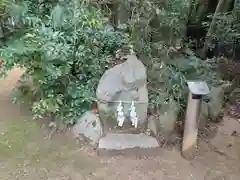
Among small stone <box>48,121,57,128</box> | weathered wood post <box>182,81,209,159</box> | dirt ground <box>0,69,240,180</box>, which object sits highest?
weathered wood post <box>182,81,209,159</box>

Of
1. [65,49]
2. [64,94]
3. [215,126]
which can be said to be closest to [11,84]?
[64,94]

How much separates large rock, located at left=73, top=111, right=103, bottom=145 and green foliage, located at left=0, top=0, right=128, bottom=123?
71 mm

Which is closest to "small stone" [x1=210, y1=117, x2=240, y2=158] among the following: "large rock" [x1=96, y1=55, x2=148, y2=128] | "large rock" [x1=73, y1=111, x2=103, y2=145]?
"large rock" [x1=96, y1=55, x2=148, y2=128]

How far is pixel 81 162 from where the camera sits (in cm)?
245

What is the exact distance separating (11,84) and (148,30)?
1.62 m

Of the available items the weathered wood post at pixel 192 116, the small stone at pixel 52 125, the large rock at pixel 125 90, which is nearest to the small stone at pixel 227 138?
the weathered wood post at pixel 192 116

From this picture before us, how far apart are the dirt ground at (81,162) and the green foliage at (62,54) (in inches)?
9.8

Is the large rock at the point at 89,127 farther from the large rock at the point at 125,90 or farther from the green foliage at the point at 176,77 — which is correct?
the green foliage at the point at 176,77

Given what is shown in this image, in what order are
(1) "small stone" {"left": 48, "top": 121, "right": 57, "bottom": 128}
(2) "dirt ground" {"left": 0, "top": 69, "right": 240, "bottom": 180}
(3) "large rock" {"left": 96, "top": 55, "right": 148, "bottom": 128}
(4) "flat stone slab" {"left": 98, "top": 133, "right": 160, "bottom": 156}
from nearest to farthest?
1. (2) "dirt ground" {"left": 0, "top": 69, "right": 240, "bottom": 180}
2. (4) "flat stone slab" {"left": 98, "top": 133, "right": 160, "bottom": 156}
3. (3) "large rock" {"left": 96, "top": 55, "right": 148, "bottom": 128}
4. (1) "small stone" {"left": 48, "top": 121, "right": 57, "bottom": 128}

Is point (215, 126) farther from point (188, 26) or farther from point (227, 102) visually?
point (188, 26)

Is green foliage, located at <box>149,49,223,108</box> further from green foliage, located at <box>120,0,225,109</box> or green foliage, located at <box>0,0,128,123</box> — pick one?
green foliage, located at <box>0,0,128,123</box>

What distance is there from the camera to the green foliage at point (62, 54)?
259 centimetres

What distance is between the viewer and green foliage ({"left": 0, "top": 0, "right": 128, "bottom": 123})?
2.59 m

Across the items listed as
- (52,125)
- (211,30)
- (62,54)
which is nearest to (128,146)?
(52,125)
